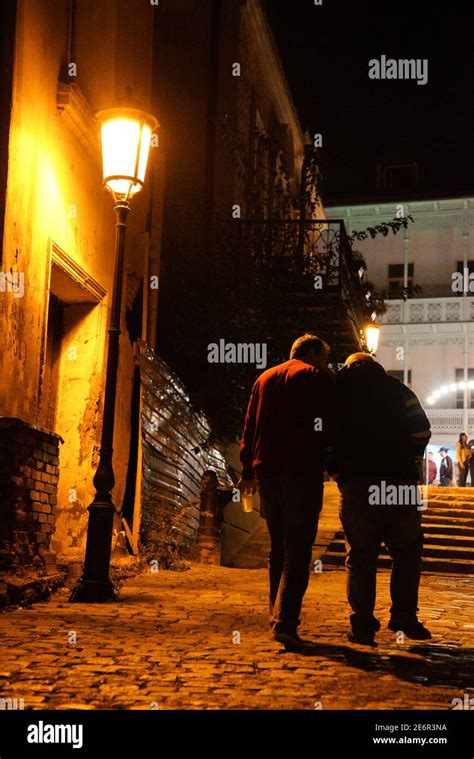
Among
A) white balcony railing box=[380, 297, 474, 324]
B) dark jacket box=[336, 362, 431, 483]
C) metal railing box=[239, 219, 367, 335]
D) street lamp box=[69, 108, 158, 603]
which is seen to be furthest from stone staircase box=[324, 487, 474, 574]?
white balcony railing box=[380, 297, 474, 324]

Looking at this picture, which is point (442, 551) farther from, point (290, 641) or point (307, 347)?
point (290, 641)

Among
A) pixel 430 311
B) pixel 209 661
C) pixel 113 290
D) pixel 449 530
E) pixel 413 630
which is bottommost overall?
pixel 209 661

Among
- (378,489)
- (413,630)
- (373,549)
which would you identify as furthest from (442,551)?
(378,489)

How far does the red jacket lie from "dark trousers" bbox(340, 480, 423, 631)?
39 centimetres

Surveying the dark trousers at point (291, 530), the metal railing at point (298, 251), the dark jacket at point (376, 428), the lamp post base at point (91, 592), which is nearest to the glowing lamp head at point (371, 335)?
the metal railing at point (298, 251)

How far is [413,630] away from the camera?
5.45 metres

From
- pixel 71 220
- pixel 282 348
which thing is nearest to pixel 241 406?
pixel 282 348

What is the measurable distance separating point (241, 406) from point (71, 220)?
5.48 m

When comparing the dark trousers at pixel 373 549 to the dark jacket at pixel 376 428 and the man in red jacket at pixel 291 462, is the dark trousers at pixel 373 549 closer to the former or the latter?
the dark jacket at pixel 376 428

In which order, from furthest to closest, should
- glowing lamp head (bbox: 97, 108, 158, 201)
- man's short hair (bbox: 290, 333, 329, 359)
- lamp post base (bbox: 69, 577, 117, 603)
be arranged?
glowing lamp head (bbox: 97, 108, 158, 201) < lamp post base (bbox: 69, 577, 117, 603) < man's short hair (bbox: 290, 333, 329, 359)

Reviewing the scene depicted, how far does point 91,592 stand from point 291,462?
8.39 ft

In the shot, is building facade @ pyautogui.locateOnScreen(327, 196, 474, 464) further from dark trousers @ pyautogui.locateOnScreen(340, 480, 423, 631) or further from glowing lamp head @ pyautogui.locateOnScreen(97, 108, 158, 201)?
dark trousers @ pyautogui.locateOnScreen(340, 480, 423, 631)

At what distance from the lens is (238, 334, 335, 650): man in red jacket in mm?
4980
